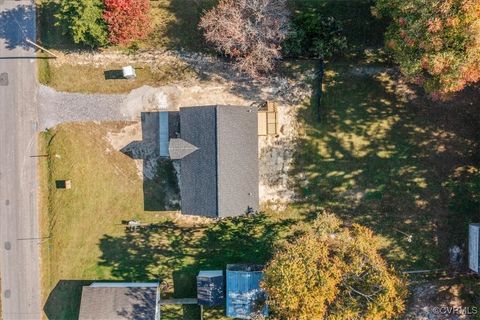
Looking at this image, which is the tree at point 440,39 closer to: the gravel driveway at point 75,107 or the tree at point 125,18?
the tree at point 125,18

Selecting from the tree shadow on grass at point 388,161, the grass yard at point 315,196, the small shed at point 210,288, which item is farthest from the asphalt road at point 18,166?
the tree shadow on grass at point 388,161

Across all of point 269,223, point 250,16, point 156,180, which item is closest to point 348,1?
point 250,16

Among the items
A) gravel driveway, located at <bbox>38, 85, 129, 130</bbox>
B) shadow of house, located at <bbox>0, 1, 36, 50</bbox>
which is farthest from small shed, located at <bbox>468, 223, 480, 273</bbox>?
shadow of house, located at <bbox>0, 1, 36, 50</bbox>

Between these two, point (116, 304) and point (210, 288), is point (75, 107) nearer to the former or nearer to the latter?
point (116, 304)

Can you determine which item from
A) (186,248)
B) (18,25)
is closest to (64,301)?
(186,248)

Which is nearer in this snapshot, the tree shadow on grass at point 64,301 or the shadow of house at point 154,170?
the shadow of house at point 154,170

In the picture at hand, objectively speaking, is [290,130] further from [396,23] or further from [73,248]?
[73,248]
